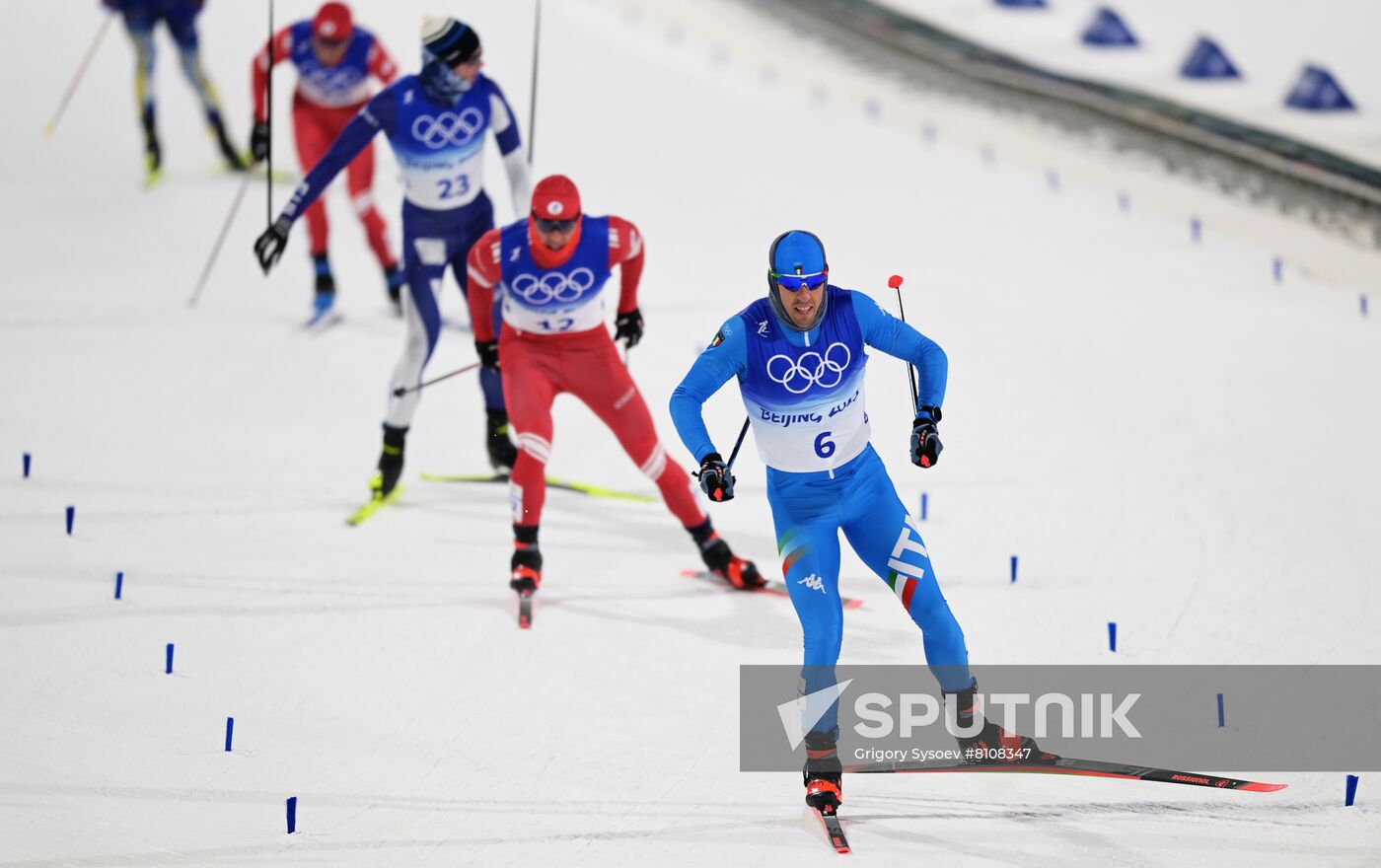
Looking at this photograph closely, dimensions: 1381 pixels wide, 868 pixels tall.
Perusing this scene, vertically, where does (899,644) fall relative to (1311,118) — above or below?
below

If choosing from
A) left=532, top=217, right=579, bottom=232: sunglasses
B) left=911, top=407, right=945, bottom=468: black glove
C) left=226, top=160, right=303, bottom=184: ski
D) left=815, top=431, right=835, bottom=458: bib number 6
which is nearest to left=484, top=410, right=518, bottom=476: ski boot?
left=532, top=217, right=579, bottom=232: sunglasses

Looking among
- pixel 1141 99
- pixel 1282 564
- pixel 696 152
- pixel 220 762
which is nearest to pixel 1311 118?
pixel 1141 99

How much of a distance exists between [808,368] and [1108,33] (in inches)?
511

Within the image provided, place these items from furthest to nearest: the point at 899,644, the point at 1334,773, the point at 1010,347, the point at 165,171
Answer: the point at 165,171
the point at 1010,347
the point at 899,644
the point at 1334,773

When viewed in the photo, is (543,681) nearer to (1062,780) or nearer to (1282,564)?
(1062,780)

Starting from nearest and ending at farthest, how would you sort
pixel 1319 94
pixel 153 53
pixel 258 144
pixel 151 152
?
1. pixel 258 144
2. pixel 153 53
3. pixel 151 152
4. pixel 1319 94

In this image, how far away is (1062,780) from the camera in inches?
295

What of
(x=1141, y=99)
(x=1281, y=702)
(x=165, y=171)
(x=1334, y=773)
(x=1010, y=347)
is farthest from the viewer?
(x=1141, y=99)

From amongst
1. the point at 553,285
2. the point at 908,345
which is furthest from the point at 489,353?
the point at 908,345

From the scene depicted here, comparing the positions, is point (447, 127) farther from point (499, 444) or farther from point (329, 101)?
point (329, 101)

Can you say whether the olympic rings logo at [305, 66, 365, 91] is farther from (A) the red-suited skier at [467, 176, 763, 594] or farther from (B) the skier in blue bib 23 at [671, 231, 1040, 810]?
(B) the skier in blue bib 23 at [671, 231, 1040, 810]

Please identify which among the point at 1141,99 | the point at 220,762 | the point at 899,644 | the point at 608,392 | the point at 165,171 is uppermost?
the point at 1141,99

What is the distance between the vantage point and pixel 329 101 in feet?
43.1

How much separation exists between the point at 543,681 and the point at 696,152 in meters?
8.96
